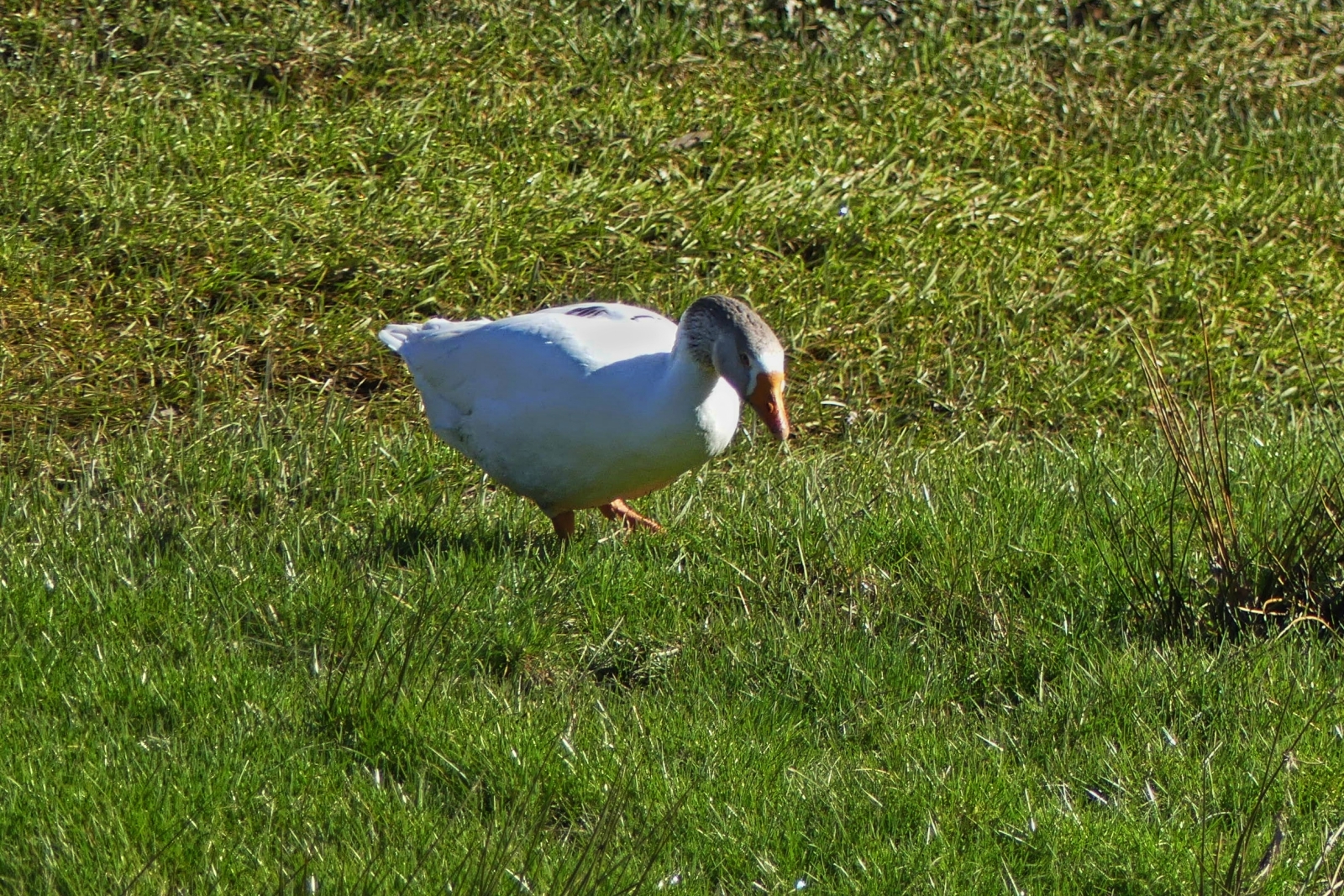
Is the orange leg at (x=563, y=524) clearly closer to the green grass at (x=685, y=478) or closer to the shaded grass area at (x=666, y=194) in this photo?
the green grass at (x=685, y=478)

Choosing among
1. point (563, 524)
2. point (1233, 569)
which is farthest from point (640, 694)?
point (1233, 569)

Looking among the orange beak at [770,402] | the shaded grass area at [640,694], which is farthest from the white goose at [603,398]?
the shaded grass area at [640,694]

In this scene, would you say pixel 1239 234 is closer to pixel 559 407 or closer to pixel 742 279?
pixel 742 279

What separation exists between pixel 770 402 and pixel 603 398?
18.0 inches

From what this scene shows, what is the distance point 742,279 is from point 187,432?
7.53 ft

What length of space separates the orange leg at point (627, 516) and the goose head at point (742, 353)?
2.05 feet

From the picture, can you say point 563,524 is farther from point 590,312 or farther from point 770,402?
point 770,402

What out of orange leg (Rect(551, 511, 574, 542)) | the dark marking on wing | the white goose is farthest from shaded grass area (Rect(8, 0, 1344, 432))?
orange leg (Rect(551, 511, 574, 542))

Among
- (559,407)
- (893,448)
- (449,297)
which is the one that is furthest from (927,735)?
(449,297)

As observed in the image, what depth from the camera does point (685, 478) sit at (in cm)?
520

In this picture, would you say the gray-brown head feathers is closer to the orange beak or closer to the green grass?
the orange beak

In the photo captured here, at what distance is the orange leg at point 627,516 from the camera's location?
15.1ft

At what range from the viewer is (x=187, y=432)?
5297mm

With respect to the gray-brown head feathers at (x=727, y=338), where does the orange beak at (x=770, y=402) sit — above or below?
below
